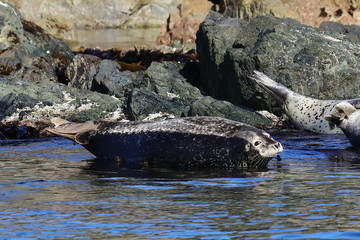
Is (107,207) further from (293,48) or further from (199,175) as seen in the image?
(293,48)

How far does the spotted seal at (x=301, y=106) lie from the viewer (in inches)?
522

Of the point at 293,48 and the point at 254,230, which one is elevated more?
the point at 293,48

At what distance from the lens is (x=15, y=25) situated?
1927cm

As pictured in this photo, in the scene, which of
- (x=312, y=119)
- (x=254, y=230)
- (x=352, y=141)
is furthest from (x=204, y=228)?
(x=312, y=119)

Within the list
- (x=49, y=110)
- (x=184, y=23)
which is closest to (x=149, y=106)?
(x=49, y=110)

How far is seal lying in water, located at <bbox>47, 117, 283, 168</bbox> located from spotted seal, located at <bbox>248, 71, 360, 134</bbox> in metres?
4.07

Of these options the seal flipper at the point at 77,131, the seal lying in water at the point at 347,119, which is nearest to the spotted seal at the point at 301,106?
the seal lying in water at the point at 347,119

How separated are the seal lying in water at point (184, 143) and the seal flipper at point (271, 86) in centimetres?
449

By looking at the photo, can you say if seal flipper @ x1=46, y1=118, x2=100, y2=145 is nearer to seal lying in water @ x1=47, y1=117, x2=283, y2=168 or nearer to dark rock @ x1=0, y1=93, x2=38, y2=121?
seal lying in water @ x1=47, y1=117, x2=283, y2=168

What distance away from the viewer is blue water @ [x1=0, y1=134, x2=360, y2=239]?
5.80m

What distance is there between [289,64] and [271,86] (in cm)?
90

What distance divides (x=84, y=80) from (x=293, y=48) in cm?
424

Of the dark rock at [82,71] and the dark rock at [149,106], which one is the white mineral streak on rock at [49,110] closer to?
the dark rock at [149,106]

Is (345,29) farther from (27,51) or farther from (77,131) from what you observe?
(77,131)
